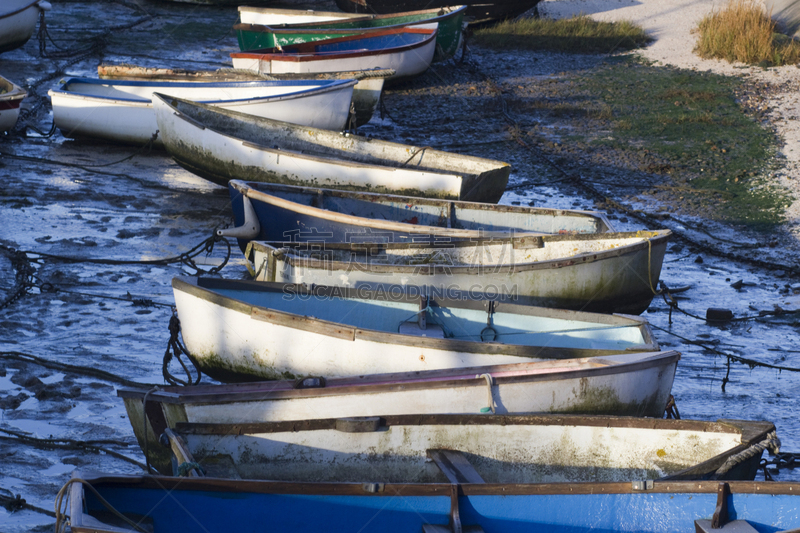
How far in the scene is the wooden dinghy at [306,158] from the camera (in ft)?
28.0

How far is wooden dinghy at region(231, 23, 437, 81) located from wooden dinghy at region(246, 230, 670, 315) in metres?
7.36

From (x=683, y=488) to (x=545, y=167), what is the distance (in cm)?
769

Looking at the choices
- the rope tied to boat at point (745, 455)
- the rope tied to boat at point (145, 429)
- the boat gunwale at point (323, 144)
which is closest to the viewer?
the rope tied to boat at point (745, 455)

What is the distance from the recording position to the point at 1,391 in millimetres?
5316

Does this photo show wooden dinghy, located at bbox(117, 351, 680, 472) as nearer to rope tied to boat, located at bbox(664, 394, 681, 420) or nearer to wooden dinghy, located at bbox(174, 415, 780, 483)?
rope tied to boat, located at bbox(664, 394, 681, 420)

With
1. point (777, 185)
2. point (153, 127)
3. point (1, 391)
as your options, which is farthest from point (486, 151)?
point (1, 391)

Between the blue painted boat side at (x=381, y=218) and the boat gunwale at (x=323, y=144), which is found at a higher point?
the boat gunwale at (x=323, y=144)

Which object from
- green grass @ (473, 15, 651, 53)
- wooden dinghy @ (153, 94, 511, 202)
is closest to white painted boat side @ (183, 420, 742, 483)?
wooden dinghy @ (153, 94, 511, 202)

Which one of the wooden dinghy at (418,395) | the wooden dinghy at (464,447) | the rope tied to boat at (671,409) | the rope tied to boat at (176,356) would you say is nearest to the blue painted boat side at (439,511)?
the wooden dinghy at (464,447)

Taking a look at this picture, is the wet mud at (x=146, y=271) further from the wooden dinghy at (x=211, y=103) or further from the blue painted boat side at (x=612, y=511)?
the blue painted boat side at (x=612, y=511)

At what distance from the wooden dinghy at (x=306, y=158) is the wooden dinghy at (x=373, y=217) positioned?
0.76 meters

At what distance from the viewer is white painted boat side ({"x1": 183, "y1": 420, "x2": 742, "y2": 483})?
4.22 meters

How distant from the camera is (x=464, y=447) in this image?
4324 mm

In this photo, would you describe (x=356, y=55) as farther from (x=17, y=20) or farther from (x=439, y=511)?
(x=439, y=511)
